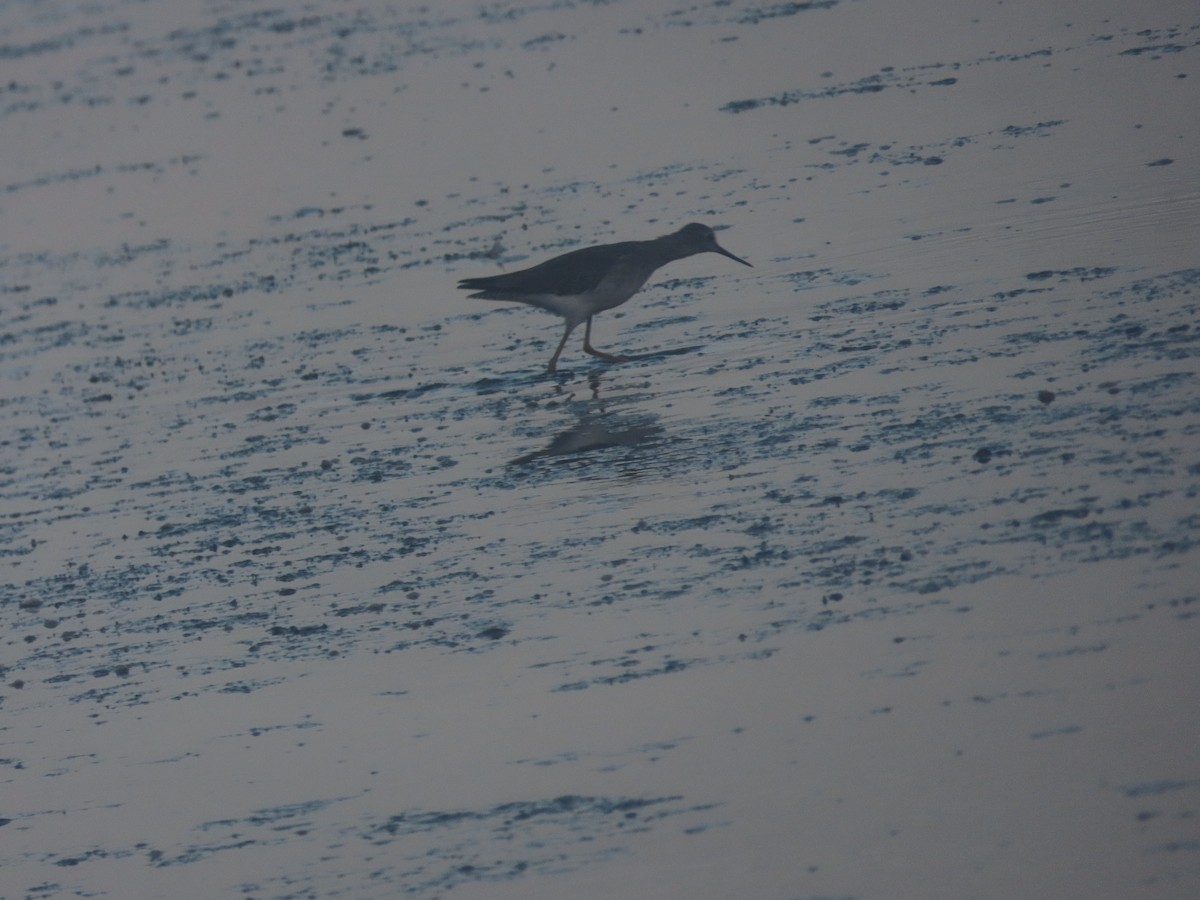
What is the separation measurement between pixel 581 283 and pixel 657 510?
316 centimetres

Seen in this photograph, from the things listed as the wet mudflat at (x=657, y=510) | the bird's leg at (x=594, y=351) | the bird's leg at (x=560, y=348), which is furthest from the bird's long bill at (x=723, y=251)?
the bird's leg at (x=560, y=348)

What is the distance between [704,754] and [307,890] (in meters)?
1.50

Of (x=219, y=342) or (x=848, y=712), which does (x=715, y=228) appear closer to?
(x=219, y=342)

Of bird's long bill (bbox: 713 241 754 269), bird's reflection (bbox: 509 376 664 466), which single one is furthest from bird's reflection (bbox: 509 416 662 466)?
bird's long bill (bbox: 713 241 754 269)

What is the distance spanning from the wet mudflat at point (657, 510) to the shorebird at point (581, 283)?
36cm

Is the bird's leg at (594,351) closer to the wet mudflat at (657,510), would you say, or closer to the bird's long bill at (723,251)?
the wet mudflat at (657,510)

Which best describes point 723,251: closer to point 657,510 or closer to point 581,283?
point 581,283

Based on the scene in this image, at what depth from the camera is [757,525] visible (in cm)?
882

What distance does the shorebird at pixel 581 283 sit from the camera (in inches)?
479

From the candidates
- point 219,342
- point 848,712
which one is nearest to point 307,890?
point 848,712

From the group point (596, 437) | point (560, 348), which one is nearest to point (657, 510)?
point (596, 437)

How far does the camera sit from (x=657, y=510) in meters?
9.34

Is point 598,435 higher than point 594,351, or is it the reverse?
point 594,351

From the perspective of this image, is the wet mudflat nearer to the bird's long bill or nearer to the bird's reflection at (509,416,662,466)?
the bird's reflection at (509,416,662,466)
